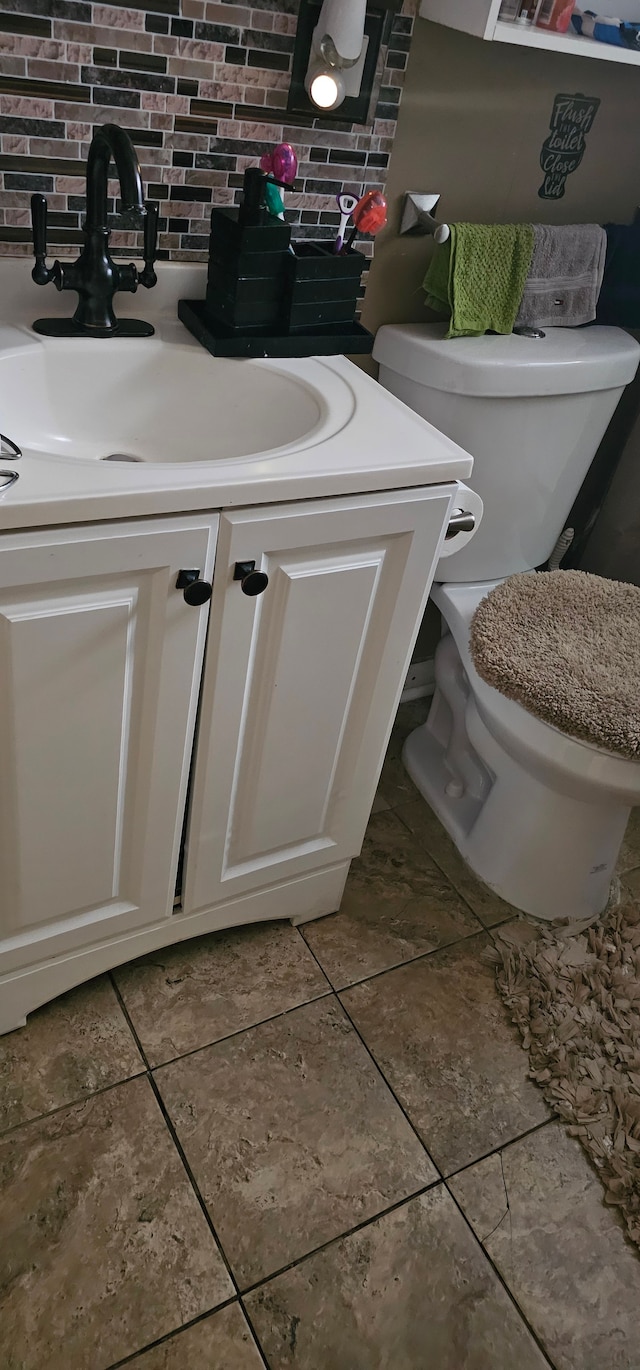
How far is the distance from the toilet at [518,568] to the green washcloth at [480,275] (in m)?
0.03

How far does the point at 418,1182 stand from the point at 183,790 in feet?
1.95

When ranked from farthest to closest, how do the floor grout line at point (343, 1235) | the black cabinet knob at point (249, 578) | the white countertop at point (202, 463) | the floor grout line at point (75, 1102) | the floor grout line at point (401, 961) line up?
the floor grout line at point (401, 961), the floor grout line at point (75, 1102), the floor grout line at point (343, 1235), the black cabinet knob at point (249, 578), the white countertop at point (202, 463)

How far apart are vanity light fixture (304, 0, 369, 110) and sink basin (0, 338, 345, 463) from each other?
1.11ft

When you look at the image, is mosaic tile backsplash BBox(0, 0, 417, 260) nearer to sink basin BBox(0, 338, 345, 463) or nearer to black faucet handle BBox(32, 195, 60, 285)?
black faucet handle BBox(32, 195, 60, 285)

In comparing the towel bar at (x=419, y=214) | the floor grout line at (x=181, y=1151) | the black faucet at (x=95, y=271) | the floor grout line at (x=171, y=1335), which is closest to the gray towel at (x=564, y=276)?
the towel bar at (x=419, y=214)

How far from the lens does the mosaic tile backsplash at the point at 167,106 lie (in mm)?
1046

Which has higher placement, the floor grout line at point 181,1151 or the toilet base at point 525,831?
the toilet base at point 525,831

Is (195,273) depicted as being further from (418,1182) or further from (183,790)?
(418,1182)

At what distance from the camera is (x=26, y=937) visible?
1.18m

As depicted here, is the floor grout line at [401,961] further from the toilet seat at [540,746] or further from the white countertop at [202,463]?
the white countertop at [202,463]

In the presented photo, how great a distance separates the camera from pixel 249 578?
3.26ft

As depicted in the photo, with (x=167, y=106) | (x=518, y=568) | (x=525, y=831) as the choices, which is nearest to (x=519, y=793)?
(x=525, y=831)

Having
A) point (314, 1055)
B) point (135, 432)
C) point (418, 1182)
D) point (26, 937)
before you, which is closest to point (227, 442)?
point (135, 432)

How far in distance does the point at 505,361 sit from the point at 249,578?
632 mm
